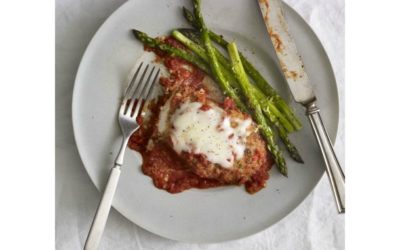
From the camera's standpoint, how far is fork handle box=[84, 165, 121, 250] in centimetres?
363

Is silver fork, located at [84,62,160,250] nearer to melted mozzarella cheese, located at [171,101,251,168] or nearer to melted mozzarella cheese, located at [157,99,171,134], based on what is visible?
melted mozzarella cheese, located at [157,99,171,134]

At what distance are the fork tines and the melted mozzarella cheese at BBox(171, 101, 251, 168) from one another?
13.1 inches

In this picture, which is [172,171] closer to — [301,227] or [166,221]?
[166,221]

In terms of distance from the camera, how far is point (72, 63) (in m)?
4.10

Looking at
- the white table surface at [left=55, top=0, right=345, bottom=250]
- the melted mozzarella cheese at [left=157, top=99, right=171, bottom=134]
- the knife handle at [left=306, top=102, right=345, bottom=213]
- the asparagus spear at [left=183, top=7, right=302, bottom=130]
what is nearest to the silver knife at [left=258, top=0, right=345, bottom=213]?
the knife handle at [left=306, top=102, right=345, bottom=213]

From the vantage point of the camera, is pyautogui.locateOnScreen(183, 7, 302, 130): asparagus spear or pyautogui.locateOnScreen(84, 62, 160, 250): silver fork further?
pyautogui.locateOnScreen(183, 7, 302, 130): asparagus spear

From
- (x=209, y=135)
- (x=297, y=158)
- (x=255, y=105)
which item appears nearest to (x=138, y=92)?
(x=209, y=135)

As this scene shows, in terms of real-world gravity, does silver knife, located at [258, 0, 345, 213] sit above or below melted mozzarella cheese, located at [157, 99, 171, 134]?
above

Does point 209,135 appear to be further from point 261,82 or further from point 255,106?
point 261,82

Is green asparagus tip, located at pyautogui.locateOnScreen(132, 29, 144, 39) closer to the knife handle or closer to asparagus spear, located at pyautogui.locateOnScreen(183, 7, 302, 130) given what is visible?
asparagus spear, located at pyautogui.locateOnScreen(183, 7, 302, 130)

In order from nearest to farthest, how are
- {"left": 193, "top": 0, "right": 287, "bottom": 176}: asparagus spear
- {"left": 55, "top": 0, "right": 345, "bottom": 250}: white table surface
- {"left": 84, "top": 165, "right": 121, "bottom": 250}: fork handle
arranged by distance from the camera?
{"left": 84, "top": 165, "right": 121, "bottom": 250}: fork handle
{"left": 193, "top": 0, "right": 287, "bottom": 176}: asparagus spear
{"left": 55, "top": 0, "right": 345, "bottom": 250}: white table surface

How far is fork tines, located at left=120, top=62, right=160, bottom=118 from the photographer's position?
3873 mm

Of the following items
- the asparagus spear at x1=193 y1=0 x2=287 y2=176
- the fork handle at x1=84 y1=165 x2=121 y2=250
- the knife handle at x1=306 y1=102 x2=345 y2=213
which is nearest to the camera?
the fork handle at x1=84 y1=165 x2=121 y2=250

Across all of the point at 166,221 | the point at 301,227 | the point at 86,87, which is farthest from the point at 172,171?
the point at 301,227
